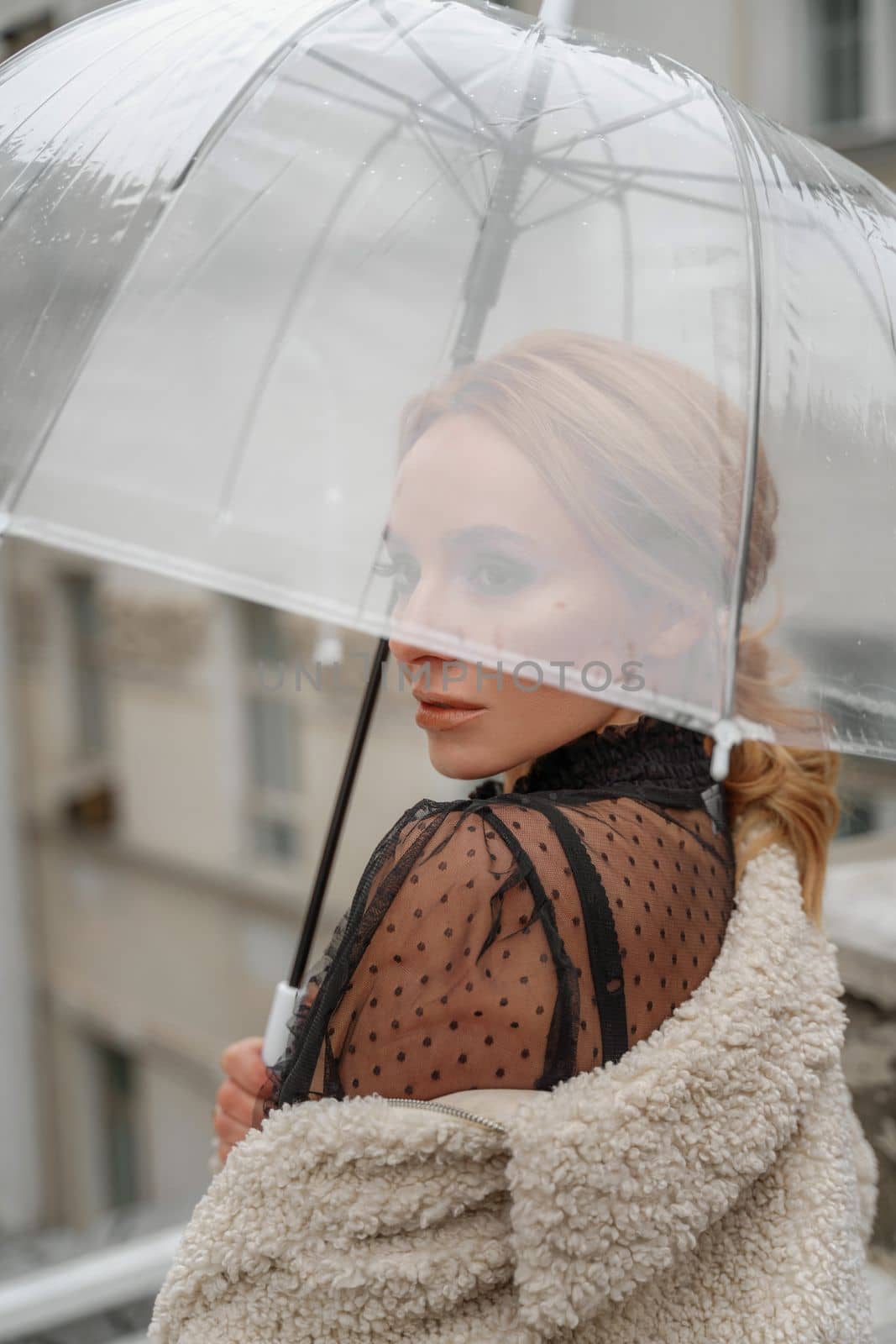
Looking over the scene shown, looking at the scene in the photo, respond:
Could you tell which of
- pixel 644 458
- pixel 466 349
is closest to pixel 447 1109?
pixel 644 458

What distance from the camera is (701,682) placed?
990mm

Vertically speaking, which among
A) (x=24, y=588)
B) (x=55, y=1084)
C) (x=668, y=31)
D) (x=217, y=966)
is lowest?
(x=55, y=1084)

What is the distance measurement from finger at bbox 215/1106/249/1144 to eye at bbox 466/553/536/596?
641mm

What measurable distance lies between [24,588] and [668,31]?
5.59m

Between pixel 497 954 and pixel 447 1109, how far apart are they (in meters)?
0.12

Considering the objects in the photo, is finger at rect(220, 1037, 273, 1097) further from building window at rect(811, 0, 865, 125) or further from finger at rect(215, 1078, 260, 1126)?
building window at rect(811, 0, 865, 125)

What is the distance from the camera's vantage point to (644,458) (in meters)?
1.04

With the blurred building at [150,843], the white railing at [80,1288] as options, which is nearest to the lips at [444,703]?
the white railing at [80,1288]

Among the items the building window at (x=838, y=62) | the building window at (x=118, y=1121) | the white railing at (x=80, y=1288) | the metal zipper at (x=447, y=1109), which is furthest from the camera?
the building window at (x=118, y=1121)

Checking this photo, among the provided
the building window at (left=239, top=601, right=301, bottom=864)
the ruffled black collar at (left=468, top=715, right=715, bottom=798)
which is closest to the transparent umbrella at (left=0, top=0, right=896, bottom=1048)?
the ruffled black collar at (left=468, top=715, right=715, bottom=798)

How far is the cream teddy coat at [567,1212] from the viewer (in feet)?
3.13

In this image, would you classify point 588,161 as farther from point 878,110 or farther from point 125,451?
point 878,110

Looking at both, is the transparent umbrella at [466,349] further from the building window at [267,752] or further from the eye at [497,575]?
the building window at [267,752]

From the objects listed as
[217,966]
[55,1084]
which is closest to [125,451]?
[217,966]
